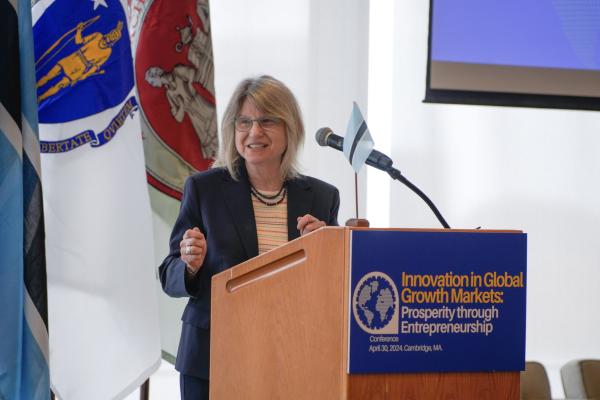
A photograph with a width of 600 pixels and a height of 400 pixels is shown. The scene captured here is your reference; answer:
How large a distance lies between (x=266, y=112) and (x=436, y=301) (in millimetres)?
918

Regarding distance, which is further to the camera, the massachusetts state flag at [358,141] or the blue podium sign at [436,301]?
the massachusetts state flag at [358,141]

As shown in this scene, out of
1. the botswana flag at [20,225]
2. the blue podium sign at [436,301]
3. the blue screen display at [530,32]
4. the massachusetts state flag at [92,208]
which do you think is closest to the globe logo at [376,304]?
the blue podium sign at [436,301]

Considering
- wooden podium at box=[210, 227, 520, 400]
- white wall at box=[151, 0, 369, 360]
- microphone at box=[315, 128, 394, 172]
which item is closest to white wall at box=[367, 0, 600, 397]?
white wall at box=[151, 0, 369, 360]

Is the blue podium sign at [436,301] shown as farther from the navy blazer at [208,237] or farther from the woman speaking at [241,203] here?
the navy blazer at [208,237]

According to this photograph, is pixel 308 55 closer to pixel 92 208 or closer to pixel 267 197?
pixel 92 208

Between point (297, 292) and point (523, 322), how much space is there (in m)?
0.43

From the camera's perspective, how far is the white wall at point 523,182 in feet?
13.7

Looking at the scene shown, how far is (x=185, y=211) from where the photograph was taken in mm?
2086

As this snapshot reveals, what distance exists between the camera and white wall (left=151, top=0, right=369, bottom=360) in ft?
13.1

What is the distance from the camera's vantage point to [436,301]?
1388 mm

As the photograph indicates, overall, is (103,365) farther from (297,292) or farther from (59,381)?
(297,292)

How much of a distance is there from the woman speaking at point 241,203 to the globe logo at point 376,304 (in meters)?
0.60

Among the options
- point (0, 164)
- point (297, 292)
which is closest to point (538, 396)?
point (297, 292)

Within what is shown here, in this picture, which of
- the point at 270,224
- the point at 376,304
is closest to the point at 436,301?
the point at 376,304
